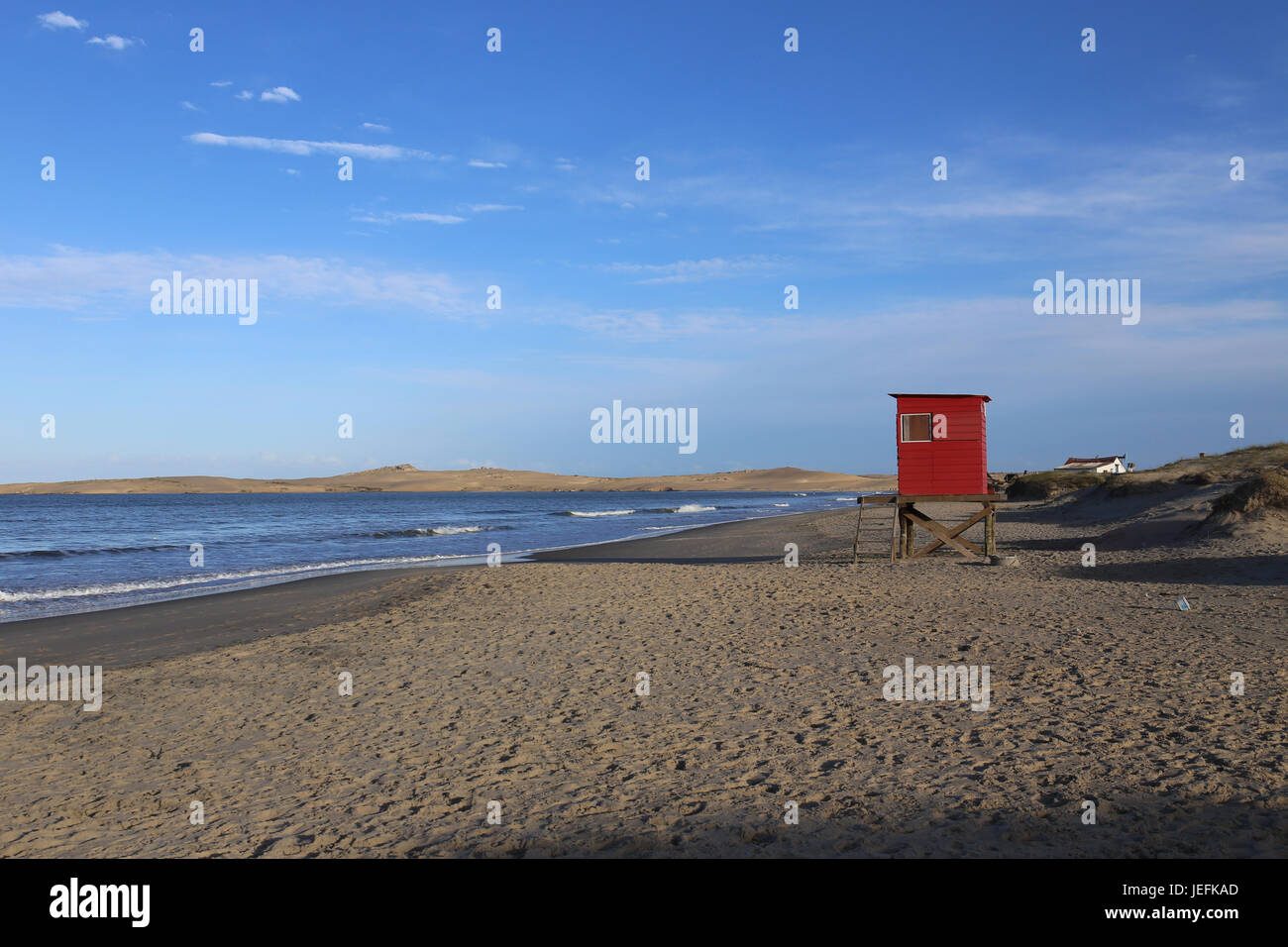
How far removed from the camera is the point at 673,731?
23.6ft

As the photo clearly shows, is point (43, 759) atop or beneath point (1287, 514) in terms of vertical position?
beneath

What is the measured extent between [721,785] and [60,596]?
790 inches

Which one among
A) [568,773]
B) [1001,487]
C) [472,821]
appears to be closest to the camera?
[472,821]

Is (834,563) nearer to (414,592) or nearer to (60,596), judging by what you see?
(414,592)

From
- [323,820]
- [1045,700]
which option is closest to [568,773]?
[323,820]

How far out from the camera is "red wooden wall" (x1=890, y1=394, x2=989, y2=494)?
19.8 metres

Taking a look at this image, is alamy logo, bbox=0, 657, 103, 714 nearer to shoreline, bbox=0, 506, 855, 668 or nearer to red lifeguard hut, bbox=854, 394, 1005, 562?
shoreline, bbox=0, 506, 855, 668
